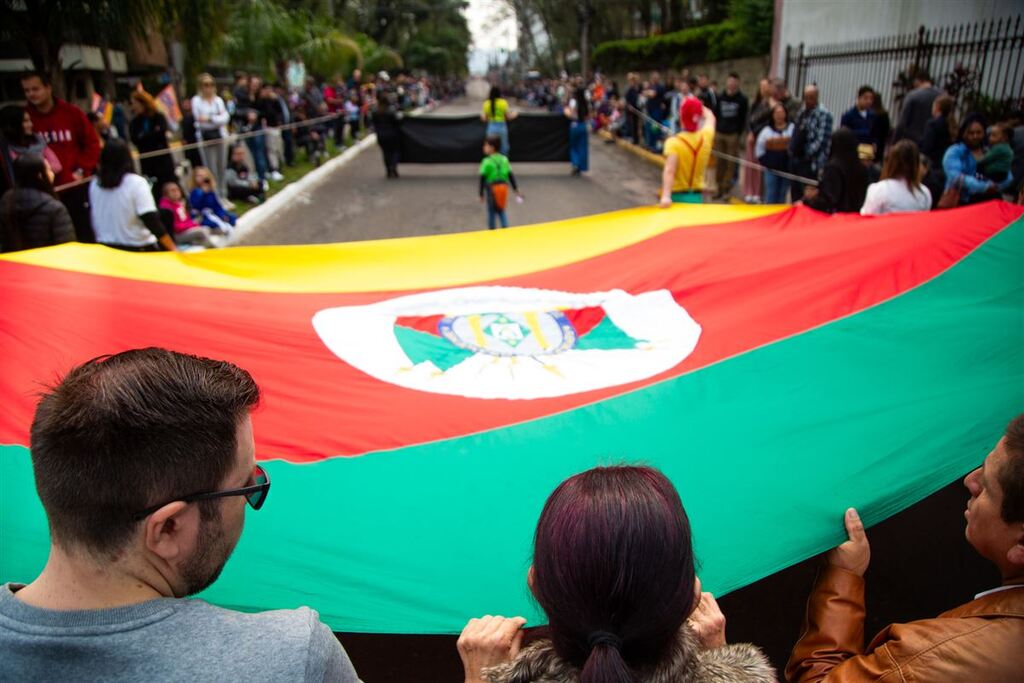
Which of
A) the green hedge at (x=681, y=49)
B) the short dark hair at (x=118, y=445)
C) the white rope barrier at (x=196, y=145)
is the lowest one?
the white rope barrier at (x=196, y=145)

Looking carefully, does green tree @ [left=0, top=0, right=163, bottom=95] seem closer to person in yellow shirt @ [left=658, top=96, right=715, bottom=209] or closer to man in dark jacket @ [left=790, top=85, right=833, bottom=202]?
person in yellow shirt @ [left=658, top=96, right=715, bottom=209]

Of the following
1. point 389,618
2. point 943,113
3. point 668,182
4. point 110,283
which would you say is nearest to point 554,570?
point 389,618

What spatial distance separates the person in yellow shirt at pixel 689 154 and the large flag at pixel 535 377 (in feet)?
4.44

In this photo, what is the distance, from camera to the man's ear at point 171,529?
3.82 feet

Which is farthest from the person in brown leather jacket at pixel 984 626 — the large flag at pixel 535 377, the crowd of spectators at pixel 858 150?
the crowd of spectators at pixel 858 150

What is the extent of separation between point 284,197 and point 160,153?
3.81 m

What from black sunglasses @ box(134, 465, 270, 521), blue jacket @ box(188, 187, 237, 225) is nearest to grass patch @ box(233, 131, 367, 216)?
blue jacket @ box(188, 187, 237, 225)

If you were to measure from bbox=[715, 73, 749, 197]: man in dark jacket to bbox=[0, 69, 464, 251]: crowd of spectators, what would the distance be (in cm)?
647

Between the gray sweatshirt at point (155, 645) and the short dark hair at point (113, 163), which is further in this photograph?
the short dark hair at point (113, 163)

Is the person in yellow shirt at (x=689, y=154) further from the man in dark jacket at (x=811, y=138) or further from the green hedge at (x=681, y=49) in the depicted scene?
the green hedge at (x=681, y=49)

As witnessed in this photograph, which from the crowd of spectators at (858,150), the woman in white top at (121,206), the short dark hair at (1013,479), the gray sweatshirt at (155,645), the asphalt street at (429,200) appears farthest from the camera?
the asphalt street at (429,200)

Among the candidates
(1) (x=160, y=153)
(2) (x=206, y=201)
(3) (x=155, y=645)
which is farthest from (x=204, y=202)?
(3) (x=155, y=645)

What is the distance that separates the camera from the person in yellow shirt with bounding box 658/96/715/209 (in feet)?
21.0

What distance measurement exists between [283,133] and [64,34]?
8.18 metres
